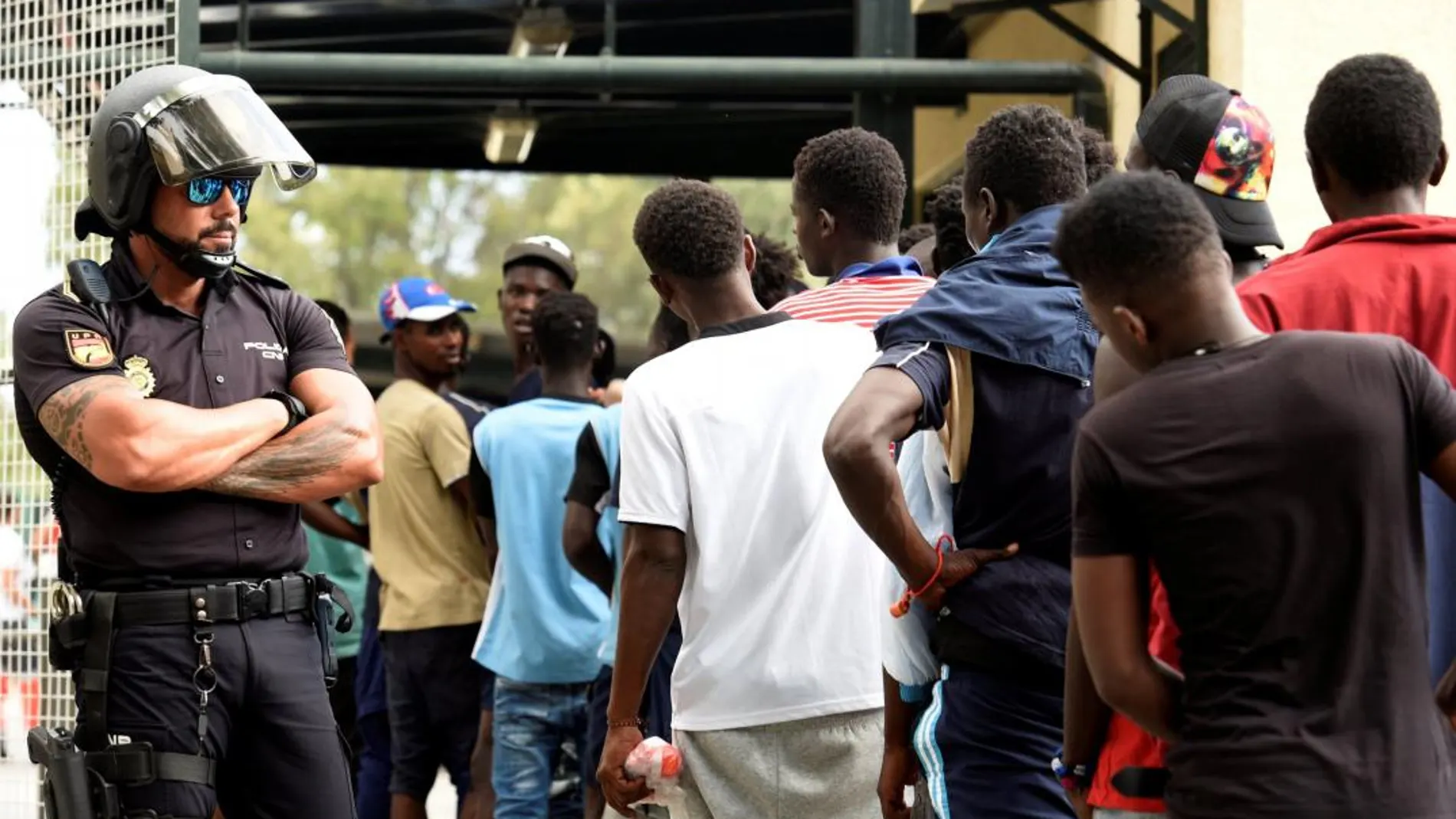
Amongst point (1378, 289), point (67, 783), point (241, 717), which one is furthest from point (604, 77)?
point (1378, 289)

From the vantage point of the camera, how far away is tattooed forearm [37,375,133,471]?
4.36 metres

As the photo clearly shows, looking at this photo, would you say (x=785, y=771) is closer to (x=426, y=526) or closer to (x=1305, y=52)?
(x=426, y=526)

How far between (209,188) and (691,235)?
3.66ft

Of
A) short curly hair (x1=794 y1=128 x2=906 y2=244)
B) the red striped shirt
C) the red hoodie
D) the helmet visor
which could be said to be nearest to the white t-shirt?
the red striped shirt

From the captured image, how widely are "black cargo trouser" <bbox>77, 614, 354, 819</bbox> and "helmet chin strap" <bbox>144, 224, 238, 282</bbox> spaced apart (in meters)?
0.81

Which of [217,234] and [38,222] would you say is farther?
[38,222]

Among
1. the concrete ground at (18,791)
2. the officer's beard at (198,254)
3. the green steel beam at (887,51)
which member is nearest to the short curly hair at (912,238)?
the green steel beam at (887,51)

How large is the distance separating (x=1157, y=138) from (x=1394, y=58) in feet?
1.62

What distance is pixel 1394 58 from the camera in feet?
10.8

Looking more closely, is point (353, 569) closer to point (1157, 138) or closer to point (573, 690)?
point (573, 690)

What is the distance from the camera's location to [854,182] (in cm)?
500

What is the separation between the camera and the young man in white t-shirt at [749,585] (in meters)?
4.48

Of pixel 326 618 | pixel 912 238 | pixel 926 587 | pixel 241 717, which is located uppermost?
pixel 912 238

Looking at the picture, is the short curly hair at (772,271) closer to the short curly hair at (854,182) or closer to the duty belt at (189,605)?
the short curly hair at (854,182)
